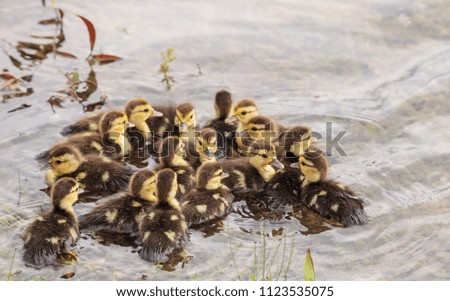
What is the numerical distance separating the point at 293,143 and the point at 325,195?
662mm

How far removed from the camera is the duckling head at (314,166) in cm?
491

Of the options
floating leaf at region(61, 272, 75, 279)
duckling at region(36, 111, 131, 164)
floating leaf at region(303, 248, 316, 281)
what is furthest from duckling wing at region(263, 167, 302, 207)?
floating leaf at region(61, 272, 75, 279)

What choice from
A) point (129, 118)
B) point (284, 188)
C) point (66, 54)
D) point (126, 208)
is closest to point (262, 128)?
point (284, 188)

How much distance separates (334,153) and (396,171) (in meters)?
0.49

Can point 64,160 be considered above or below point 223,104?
below

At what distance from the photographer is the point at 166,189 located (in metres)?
4.55

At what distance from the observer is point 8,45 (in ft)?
22.8

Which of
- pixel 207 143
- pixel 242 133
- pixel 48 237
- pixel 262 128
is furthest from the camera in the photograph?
pixel 242 133

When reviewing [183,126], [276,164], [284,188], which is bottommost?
[284,188]

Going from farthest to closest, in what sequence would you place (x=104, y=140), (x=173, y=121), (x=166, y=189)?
(x=173, y=121), (x=104, y=140), (x=166, y=189)

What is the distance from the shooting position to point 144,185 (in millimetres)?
4676

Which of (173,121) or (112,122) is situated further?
(173,121)

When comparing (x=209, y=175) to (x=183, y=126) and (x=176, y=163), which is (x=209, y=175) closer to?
(x=176, y=163)
